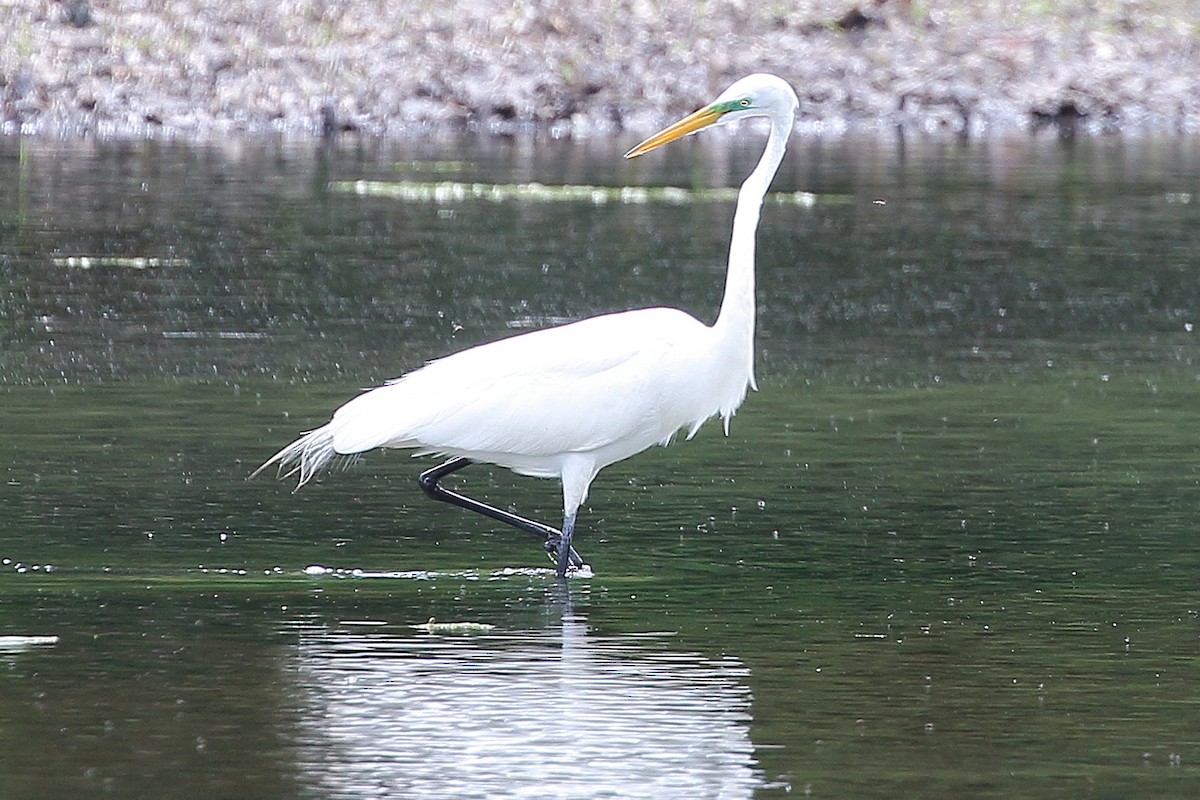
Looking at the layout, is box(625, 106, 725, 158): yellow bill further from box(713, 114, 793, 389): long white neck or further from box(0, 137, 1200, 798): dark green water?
box(0, 137, 1200, 798): dark green water

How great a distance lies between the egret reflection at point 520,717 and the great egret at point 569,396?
3.76 feet

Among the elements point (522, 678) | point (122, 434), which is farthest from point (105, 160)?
point (522, 678)

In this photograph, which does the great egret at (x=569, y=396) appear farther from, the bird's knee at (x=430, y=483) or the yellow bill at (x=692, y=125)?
the yellow bill at (x=692, y=125)

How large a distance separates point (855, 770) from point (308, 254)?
15475mm

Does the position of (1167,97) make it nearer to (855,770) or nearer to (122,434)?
(122,434)

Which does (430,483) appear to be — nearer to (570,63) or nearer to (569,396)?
(569,396)

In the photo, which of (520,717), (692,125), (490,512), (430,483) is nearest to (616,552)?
(490,512)

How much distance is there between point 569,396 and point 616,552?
0.91m

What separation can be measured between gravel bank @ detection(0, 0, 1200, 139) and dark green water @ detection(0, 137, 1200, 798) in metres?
20.2

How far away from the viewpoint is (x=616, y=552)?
1050 cm

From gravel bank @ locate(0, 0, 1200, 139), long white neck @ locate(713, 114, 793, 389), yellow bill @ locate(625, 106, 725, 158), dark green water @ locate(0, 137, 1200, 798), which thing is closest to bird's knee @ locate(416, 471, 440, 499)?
dark green water @ locate(0, 137, 1200, 798)

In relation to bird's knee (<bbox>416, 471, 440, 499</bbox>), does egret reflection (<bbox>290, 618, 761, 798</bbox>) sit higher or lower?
lower

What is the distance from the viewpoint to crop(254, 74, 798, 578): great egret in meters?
9.90

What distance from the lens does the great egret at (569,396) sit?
9.90 meters
